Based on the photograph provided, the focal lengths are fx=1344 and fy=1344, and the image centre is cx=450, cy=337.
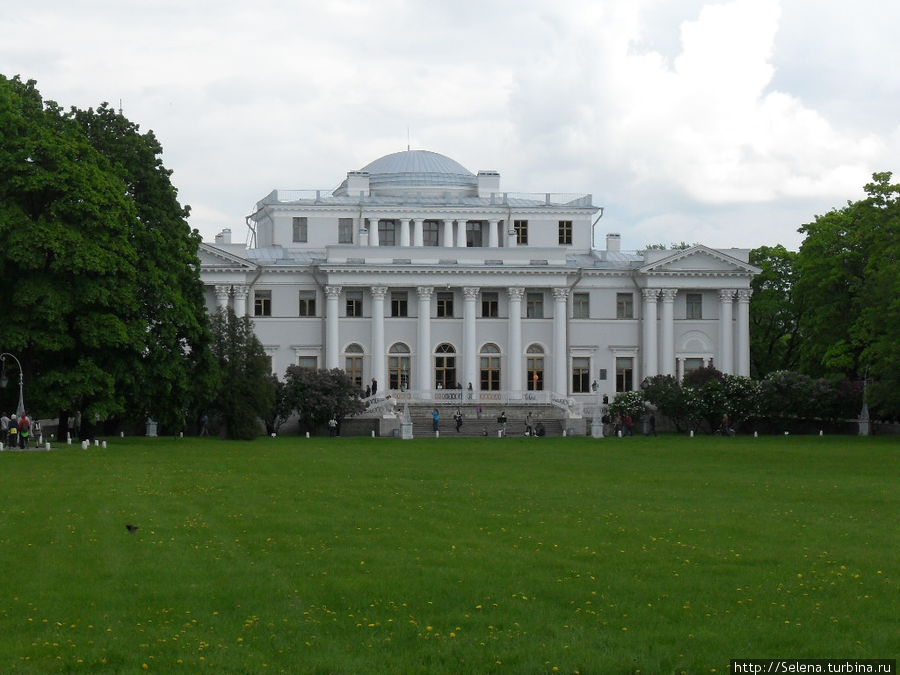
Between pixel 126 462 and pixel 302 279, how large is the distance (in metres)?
40.4

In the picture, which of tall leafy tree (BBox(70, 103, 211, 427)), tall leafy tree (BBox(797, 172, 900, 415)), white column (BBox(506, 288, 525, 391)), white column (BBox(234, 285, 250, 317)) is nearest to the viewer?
tall leafy tree (BBox(70, 103, 211, 427))

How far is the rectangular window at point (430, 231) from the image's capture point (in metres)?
83.5

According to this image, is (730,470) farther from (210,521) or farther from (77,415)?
(77,415)

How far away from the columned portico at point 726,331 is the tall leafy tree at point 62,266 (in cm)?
4086

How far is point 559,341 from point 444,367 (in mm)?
6986

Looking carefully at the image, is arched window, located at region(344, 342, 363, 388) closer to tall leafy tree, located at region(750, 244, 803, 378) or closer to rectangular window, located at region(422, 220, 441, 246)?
rectangular window, located at region(422, 220, 441, 246)

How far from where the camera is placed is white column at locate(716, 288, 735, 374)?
80.7m

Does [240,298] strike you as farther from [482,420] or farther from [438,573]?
[438,573]

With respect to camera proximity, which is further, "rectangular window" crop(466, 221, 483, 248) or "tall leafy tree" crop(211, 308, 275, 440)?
"rectangular window" crop(466, 221, 483, 248)

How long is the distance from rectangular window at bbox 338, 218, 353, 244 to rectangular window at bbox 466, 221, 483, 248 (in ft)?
24.0

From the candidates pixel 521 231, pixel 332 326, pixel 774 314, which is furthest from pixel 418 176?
pixel 774 314

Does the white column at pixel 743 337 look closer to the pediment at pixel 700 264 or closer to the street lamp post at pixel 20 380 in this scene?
the pediment at pixel 700 264

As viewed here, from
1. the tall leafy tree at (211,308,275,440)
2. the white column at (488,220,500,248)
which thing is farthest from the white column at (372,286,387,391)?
the tall leafy tree at (211,308,275,440)

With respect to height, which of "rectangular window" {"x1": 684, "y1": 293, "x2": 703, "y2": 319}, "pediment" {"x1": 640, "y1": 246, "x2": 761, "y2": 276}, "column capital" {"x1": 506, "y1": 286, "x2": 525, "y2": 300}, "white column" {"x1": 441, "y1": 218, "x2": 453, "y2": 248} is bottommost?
"rectangular window" {"x1": 684, "y1": 293, "x2": 703, "y2": 319}
